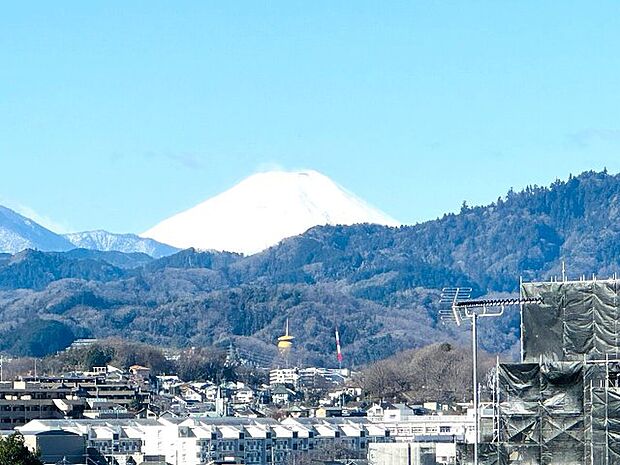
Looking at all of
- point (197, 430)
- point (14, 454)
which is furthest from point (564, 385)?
point (197, 430)

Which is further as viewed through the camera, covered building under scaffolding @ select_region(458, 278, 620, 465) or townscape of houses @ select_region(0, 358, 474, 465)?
townscape of houses @ select_region(0, 358, 474, 465)

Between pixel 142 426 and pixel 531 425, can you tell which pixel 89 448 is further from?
pixel 531 425

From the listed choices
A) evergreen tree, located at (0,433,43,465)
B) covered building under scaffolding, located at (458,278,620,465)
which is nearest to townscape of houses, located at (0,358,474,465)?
evergreen tree, located at (0,433,43,465)

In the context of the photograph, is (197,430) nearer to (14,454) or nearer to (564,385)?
(14,454)

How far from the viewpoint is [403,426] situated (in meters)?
154

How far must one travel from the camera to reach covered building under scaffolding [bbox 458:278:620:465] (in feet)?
180

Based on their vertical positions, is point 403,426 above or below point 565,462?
above

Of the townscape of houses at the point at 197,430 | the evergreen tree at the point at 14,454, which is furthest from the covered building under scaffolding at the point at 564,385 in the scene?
the townscape of houses at the point at 197,430

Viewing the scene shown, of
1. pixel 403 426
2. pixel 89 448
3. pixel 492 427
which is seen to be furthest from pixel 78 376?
pixel 492 427

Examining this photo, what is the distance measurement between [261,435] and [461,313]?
79687mm

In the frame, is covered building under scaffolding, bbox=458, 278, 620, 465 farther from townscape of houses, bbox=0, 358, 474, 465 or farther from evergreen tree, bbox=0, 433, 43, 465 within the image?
townscape of houses, bbox=0, 358, 474, 465

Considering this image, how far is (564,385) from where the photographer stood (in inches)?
2217

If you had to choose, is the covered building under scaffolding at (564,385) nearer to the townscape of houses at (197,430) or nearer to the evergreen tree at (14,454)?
the evergreen tree at (14,454)

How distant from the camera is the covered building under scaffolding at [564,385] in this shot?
5491cm
